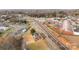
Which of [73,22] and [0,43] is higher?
[73,22]

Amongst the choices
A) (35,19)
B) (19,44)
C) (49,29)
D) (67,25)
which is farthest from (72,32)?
(19,44)

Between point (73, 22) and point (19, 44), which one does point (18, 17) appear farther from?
point (73, 22)

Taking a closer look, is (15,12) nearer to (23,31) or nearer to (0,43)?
(23,31)
